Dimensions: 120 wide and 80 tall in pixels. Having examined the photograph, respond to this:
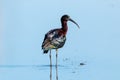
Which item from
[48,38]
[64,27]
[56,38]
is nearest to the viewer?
[48,38]

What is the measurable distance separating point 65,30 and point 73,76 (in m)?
1.43

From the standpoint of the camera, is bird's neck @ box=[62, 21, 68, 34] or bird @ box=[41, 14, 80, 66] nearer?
bird @ box=[41, 14, 80, 66]

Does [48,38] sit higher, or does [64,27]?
[64,27]

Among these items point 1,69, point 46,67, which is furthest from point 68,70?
point 1,69

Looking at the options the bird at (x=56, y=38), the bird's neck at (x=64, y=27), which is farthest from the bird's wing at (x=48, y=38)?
the bird's neck at (x=64, y=27)

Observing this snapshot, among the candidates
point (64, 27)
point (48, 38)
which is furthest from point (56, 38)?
point (64, 27)

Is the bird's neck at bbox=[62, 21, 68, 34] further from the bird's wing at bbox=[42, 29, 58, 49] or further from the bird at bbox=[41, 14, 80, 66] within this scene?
Result: the bird's wing at bbox=[42, 29, 58, 49]

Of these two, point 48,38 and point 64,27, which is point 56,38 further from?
point 64,27

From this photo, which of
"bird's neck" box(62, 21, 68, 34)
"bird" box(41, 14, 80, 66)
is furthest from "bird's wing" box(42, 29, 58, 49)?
"bird's neck" box(62, 21, 68, 34)

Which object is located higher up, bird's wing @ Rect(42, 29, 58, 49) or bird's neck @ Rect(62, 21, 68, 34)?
bird's neck @ Rect(62, 21, 68, 34)

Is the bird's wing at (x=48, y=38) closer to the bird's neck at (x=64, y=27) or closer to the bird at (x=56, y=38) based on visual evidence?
the bird at (x=56, y=38)

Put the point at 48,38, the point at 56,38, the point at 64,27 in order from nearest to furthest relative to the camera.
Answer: the point at 48,38 → the point at 56,38 → the point at 64,27

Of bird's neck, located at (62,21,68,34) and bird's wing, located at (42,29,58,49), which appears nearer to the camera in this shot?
bird's wing, located at (42,29,58,49)

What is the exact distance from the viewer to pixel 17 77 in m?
19.1
